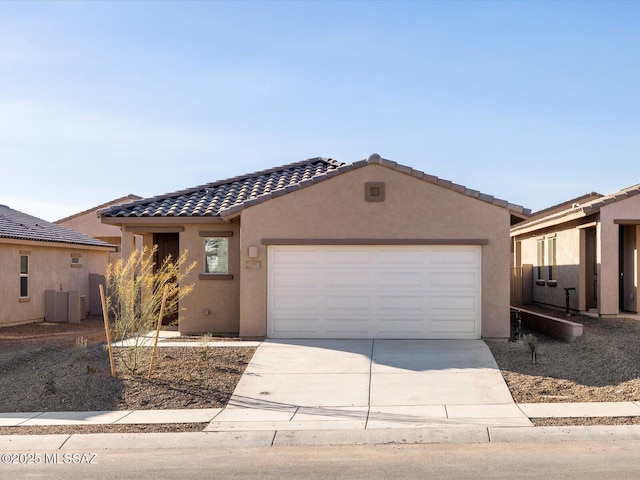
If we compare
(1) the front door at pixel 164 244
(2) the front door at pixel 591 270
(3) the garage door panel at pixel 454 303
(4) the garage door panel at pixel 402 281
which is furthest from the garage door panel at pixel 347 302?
(2) the front door at pixel 591 270

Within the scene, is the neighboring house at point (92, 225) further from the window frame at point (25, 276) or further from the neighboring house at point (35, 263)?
the window frame at point (25, 276)

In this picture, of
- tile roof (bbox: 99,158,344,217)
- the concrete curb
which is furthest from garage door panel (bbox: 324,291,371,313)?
the concrete curb

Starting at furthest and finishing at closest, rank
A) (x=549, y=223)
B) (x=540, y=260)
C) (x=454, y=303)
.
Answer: (x=540, y=260) → (x=549, y=223) → (x=454, y=303)

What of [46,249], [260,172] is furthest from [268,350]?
[46,249]

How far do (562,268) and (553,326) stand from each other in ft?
18.3

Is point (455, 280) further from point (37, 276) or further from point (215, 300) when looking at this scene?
point (37, 276)

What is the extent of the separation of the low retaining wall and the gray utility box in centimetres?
1454

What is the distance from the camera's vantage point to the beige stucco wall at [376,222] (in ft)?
54.3

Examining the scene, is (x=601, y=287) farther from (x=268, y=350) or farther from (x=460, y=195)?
(x=268, y=350)

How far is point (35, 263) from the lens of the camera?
24469mm

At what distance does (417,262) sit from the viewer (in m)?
16.8

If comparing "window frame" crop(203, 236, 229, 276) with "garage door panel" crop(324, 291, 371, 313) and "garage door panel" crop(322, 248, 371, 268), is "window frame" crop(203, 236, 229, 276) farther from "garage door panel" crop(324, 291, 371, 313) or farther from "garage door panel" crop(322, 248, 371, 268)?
"garage door panel" crop(324, 291, 371, 313)

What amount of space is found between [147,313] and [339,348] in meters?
4.26

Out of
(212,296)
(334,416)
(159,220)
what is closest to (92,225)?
(159,220)
